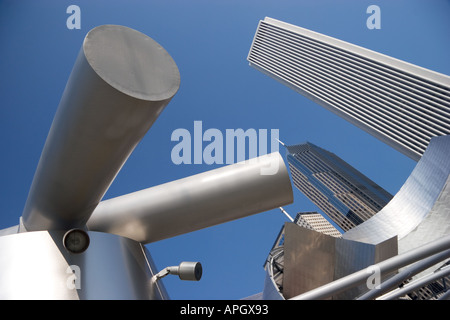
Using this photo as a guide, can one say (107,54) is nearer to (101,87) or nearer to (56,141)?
(101,87)

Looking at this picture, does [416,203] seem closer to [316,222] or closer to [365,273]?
[365,273]

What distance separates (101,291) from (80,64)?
1.89m

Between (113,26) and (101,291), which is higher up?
(113,26)

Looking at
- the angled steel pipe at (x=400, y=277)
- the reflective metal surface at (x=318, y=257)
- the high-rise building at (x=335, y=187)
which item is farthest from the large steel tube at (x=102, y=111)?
the high-rise building at (x=335, y=187)

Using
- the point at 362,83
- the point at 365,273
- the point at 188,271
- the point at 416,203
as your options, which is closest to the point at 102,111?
the point at 188,271

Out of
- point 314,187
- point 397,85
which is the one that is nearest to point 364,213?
point 314,187

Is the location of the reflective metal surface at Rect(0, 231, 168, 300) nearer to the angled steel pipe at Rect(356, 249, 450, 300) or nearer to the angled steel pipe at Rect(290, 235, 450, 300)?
the angled steel pipe at Rect(290, 235, 450, 300)

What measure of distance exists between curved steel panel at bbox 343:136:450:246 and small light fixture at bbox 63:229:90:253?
28.8m

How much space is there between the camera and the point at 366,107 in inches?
2798

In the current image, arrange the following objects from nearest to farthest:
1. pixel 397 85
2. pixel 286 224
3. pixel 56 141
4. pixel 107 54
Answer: pixel 107 54, pixel 56 141, pixel 286 224, pixel 397 85

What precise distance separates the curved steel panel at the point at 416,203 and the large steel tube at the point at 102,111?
29114 mm

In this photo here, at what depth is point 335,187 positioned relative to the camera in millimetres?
90562

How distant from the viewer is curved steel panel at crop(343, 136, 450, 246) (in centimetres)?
2678

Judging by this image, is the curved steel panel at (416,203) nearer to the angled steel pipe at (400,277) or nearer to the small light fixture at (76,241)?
the angled steel pipe at (400,277)
